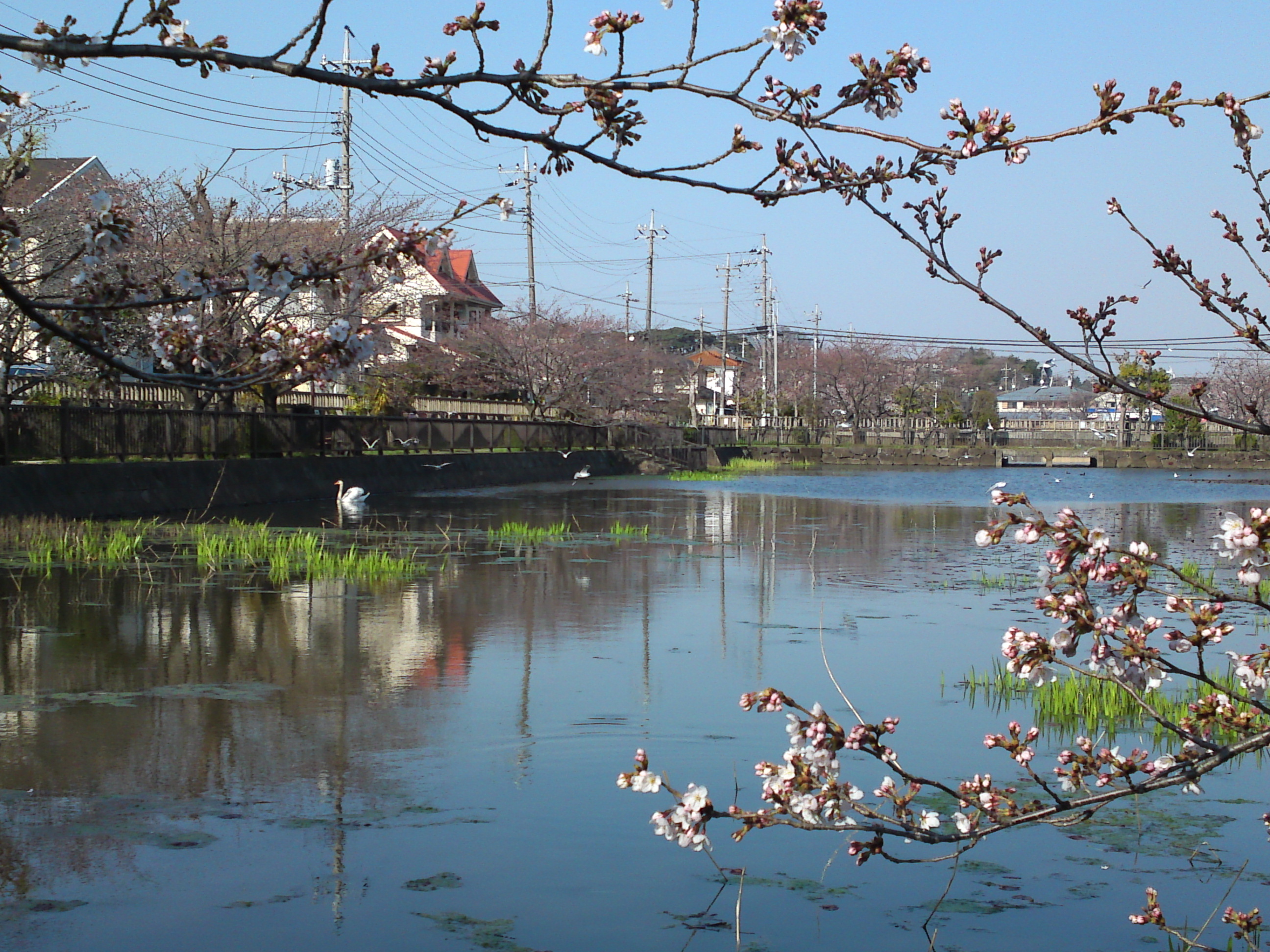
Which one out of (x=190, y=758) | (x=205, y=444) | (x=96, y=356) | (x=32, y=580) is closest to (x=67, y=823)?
(x=190, y=758)

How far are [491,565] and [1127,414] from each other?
7555cm

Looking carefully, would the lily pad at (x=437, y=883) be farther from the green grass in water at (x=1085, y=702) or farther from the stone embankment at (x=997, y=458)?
the stone embankment at (x=997, y=458)

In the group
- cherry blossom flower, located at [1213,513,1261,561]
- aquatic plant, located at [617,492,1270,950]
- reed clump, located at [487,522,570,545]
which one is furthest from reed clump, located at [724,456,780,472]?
cherry blossom flower, located at [1213,513,1261,561]

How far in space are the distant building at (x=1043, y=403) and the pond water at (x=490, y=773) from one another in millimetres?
107493

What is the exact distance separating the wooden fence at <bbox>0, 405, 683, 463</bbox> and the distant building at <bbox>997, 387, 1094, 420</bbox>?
281 feet

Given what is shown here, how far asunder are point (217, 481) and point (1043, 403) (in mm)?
116514

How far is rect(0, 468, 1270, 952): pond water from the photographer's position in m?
4.62

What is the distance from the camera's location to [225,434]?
24.0 meters

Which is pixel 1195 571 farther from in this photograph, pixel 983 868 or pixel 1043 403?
pixel 1043 403

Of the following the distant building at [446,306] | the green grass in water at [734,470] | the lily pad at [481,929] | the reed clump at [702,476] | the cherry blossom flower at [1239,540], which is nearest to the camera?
the cherry blossom flower at [1239,540]

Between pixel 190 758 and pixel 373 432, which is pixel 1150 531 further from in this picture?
pixel 190 758

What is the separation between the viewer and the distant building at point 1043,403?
388ft

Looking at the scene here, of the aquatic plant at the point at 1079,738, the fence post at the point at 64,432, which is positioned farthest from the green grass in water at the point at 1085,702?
the fence post at the point at 64,432

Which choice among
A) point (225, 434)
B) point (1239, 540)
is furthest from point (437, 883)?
point (225, 434)
